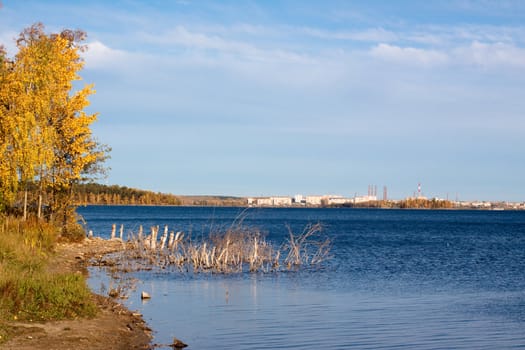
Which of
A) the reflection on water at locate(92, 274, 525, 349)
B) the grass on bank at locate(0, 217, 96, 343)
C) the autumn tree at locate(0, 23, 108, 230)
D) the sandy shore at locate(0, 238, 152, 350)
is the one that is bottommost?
the reflection on water at locate(92, 274, 525, 349)

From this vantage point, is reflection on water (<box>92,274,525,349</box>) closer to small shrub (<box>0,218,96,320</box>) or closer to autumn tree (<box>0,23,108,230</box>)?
small shrub (<box>0,218,96,320</box>)

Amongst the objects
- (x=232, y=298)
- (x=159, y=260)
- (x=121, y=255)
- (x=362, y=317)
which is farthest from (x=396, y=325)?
(x=121, y=255)

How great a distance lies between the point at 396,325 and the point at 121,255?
2156cm

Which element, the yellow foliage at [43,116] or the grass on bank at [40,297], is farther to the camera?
the yellow foliage at [43,116]

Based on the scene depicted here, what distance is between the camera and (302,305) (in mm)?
23047

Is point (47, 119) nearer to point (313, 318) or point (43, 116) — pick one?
point (43, 116)

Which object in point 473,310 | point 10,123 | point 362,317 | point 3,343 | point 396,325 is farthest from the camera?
point 10,123

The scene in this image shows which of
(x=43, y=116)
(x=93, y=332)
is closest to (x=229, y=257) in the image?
(x=43, y=116)

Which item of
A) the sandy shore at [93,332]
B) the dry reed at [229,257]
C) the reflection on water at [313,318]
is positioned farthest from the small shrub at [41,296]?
the dry reed at [229,257]

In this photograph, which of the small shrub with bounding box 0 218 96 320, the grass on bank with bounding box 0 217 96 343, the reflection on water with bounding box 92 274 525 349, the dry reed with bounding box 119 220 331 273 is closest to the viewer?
the grass on bank with bounding box 0 217 96 343

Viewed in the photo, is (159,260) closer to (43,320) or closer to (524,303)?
(524,303)

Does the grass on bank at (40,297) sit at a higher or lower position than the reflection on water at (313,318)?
higher

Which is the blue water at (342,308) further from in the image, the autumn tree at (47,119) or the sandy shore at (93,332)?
the autumn tree at (47,119)

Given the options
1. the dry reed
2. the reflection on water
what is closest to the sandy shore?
the reflection on water
